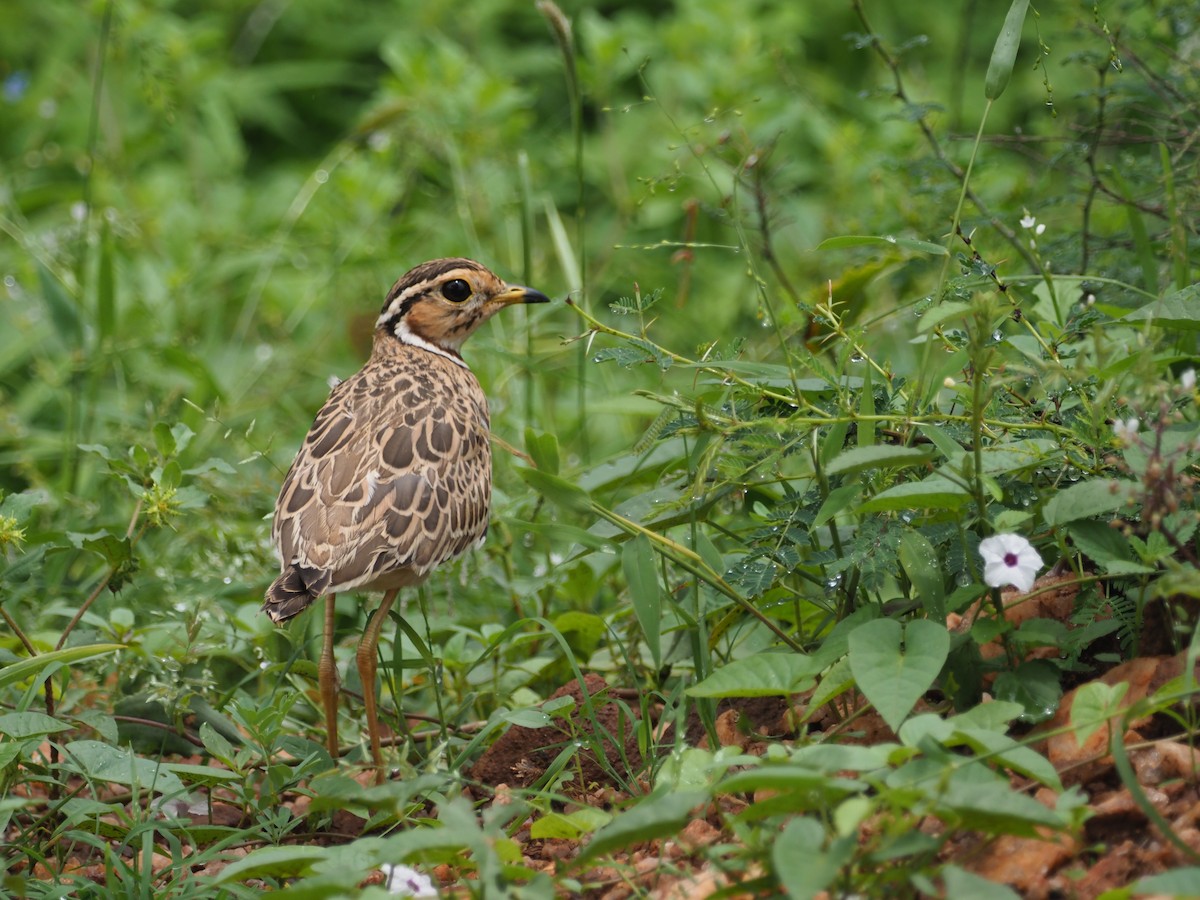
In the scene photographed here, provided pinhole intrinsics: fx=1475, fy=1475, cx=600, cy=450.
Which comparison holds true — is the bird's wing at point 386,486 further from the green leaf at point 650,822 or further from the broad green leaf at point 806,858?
the broad green leaf at point 806,858

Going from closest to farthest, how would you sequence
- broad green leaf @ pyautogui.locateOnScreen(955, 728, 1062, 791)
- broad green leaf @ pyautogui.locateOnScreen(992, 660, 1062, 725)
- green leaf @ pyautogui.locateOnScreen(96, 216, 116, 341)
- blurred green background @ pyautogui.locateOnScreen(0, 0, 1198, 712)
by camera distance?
1. broad green leaf @ pyautogui.locateOnScreen(955, 728, 1062, 791)
2. broad green leaf @ pyautogui.locateOnScreen(992, 660, 1062, 725)
3. blurred green background @ pyautogui.locateOnScreen(0, 0, 1198, 712)
4. green leaf @ pyautogui.locateOnScreen(96, 216, 116, 341)

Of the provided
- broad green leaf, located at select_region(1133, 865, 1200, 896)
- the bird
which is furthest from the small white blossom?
the bird

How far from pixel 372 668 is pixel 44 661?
0.85 meters

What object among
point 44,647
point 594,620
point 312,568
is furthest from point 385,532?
point 44,647

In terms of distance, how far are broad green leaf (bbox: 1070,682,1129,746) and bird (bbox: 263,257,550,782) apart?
1663 millimetres

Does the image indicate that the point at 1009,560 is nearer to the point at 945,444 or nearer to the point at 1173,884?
the point at 945,444

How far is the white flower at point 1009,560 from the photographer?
9.53ft

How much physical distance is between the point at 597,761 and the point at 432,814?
44 centimetres

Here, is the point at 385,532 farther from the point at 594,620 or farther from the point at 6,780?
the point at 6,780

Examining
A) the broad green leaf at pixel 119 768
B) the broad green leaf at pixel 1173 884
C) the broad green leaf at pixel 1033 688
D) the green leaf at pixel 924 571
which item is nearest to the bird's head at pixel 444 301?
the broad green leaf at pixel 119 768

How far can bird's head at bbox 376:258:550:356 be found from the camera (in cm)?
495

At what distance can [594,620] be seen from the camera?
417 centimetres

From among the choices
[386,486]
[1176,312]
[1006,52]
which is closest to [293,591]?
[386,486]

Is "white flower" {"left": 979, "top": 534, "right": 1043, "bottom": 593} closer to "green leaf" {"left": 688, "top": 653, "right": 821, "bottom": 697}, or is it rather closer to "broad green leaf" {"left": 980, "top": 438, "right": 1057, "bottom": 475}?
"broad green leaf" {"left": 980, "top": 438, "right": 1057, "bottom": 475}
